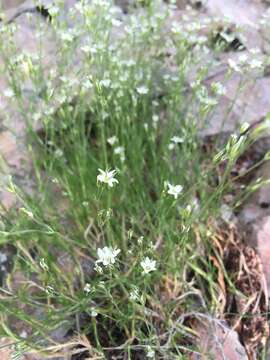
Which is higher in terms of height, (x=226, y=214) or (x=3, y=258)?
(x=226, y=214)

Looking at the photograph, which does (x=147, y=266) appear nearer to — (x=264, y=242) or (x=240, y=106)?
(x=264, y=242)

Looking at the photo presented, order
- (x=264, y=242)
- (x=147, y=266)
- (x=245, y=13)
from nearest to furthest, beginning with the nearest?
(x=147, y=266)
(x=264, y=242)
(x=245, y=13)

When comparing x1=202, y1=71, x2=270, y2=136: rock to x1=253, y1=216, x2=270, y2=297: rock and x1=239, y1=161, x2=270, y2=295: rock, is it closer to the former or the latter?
x1=239, y1=161, x2=270, y2=295: rock

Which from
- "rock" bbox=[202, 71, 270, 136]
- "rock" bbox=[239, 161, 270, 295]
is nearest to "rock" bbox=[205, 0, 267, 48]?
"rock" bbox=[202, 71, 270, 136]

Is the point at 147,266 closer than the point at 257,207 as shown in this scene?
Yes

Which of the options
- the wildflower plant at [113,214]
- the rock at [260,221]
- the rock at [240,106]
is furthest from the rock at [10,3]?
the rock at [260,221]

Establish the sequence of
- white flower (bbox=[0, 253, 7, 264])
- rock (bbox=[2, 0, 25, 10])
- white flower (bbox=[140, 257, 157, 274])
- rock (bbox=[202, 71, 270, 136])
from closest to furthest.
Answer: white flower (bbox=[140, 257, 157, 274]) → white flower (bbox=[0, 253, 7, 264]) → rock (bbox=[202, 71, 270, 136]) → rock (bbox=[2, 0, 25, 10])

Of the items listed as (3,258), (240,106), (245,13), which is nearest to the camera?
(3,258)

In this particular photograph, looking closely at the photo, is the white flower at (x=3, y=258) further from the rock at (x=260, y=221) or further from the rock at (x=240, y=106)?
the rock at (x=240, y=106)

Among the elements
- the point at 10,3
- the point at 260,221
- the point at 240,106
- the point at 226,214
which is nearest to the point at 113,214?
the point at 226,214
